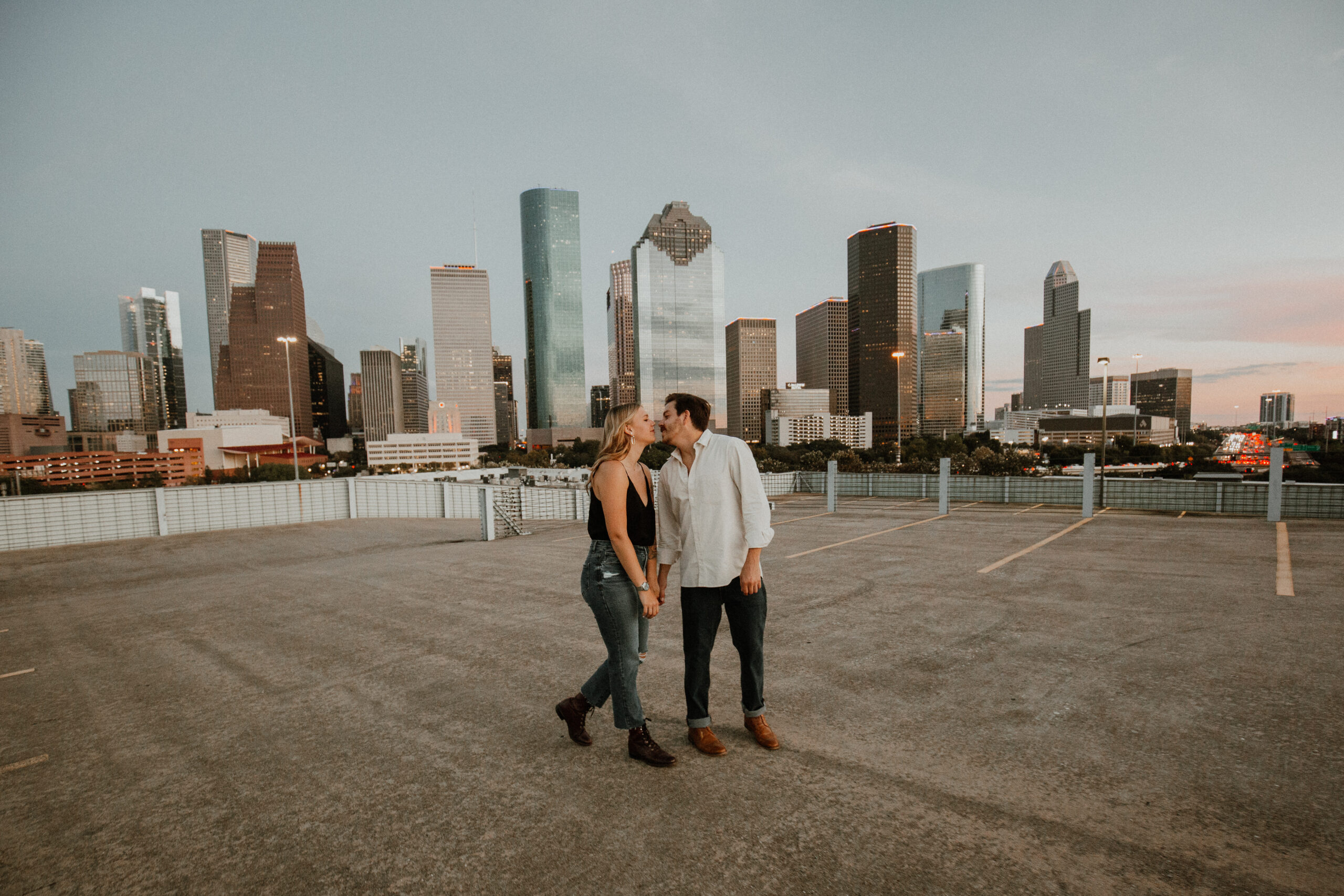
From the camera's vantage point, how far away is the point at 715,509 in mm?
2916

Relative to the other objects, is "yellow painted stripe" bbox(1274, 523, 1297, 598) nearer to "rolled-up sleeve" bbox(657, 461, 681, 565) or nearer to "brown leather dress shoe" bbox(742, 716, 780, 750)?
"brown leather dress shoe" bbox(742, 716, 780, 750)

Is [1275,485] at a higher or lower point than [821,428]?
higher

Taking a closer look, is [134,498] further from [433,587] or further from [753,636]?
[753,636]

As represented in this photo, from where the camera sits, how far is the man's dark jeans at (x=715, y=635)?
2.95m

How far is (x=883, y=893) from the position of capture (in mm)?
2006

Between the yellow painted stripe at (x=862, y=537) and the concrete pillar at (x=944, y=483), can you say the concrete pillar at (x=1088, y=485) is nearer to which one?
the concrete pillar at (x=944, y=483)

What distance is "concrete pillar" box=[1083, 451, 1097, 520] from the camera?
13500 millimetres

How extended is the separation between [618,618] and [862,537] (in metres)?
8.73

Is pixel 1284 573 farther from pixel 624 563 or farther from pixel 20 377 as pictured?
pixel 20 377

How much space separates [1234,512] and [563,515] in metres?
19.1

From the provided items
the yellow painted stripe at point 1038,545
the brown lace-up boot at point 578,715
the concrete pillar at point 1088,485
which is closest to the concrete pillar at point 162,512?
the brown lace-up boot at point 578,715

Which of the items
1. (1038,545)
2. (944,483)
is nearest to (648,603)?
(1038,545)

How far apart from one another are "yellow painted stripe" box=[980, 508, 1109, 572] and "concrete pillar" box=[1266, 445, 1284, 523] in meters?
3.16

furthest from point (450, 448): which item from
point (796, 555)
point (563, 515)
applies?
point (796, 555)
